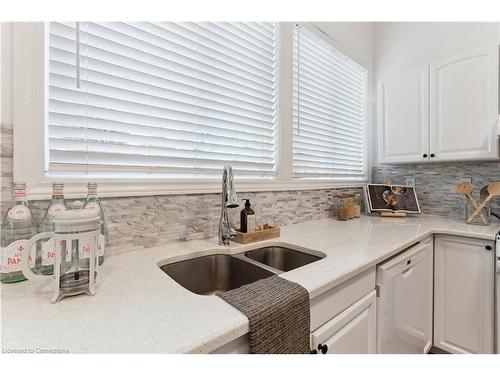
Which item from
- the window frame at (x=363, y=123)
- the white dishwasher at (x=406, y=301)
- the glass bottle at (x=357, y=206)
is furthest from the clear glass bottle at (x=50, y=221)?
the glass bottle at (x=357, y=206)

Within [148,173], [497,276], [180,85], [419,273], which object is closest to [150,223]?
[148,173]

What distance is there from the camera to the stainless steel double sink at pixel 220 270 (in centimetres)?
101

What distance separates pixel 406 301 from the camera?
50.5 inches

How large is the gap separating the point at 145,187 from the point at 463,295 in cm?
190

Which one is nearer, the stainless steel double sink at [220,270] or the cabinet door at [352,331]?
the cabinet door at [352,331]

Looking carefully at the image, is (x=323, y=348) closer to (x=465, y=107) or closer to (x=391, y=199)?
(x=391, y=199)

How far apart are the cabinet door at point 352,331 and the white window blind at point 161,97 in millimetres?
883

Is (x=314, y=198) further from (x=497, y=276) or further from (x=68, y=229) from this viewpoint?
(x=68, y=229)

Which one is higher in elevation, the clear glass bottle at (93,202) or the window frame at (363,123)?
the window frame at (363,123)

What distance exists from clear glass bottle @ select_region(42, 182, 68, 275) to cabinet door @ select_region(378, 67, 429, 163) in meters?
2.30

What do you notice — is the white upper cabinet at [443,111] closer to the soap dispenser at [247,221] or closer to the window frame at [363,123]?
the window frame at [363,123]

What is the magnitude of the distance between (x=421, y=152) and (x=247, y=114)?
4.77ft

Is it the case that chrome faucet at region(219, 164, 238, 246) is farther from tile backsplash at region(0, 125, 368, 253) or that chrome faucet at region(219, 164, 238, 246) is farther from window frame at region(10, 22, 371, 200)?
window frame at region(10, 22, 371, 200)

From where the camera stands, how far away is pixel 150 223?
1.11m
